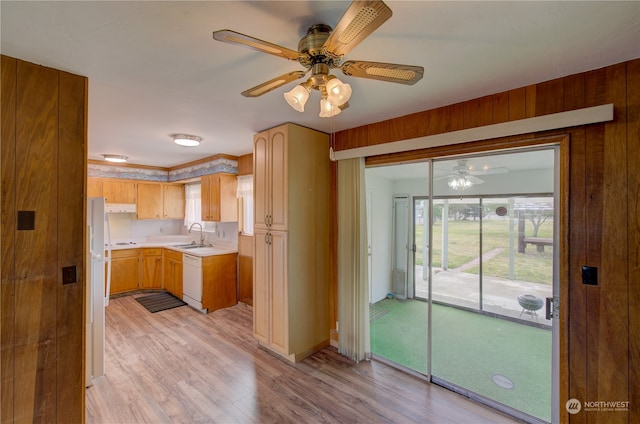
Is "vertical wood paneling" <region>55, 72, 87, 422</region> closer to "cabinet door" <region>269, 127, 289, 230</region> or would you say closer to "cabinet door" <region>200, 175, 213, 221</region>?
"cabinet door" <region>269, 127, 289, 230</region>

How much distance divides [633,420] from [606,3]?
2.34 meters

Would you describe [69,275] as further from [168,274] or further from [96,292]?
[168,274]

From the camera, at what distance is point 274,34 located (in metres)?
1.39

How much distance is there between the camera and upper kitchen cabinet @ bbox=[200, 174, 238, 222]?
4469 mm

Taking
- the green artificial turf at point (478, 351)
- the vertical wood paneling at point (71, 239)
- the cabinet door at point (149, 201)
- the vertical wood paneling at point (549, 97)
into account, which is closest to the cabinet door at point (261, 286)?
the green artificial turf at point (478, 351)

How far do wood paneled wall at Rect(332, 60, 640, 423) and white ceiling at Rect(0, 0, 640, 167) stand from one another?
160 millimetres

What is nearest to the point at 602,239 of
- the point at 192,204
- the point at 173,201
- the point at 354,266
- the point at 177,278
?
the point at 354,266

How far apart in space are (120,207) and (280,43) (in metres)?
5.27

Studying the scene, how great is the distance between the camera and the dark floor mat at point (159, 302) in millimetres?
4327

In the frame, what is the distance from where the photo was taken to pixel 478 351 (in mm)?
2936

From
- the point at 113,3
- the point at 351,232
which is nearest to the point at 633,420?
the point at 351,232

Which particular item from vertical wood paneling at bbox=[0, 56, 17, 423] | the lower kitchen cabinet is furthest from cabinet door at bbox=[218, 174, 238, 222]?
vertical wood paneling at bbox=[0, 56, 17, 423]

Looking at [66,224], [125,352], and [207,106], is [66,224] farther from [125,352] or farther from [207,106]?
[125,352]

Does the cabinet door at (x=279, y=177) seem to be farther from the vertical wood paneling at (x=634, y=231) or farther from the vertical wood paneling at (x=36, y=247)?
the vertical wood paneling at (x=634, y=231)
